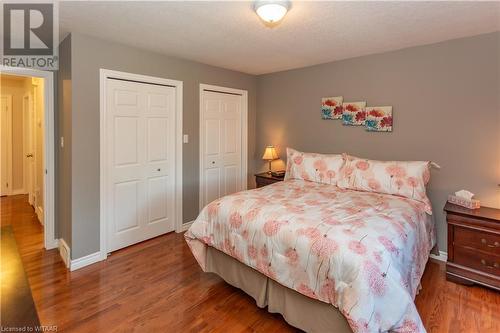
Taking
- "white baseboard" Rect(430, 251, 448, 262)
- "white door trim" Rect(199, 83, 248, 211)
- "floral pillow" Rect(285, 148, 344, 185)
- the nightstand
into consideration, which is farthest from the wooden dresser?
"white door trim" Rect(199, 83, 248, 211)

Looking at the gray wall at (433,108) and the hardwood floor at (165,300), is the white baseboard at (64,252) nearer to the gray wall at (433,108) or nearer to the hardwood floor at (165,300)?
the hardwood floor at (165,300)

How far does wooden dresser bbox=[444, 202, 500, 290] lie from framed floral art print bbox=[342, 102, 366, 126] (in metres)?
1.42

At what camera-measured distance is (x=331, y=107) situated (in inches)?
148

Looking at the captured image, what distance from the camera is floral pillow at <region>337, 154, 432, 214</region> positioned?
2686 millimetres


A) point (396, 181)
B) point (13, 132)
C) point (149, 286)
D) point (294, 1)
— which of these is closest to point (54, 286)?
point (149, 286)

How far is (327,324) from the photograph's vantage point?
66.2 inches

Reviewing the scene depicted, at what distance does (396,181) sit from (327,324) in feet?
5.58

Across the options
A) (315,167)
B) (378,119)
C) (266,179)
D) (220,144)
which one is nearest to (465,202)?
(378,119)

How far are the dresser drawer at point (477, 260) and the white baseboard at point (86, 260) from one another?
350cm

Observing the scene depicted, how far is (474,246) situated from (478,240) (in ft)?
0.21

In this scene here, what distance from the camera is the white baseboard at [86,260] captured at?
2.74 m

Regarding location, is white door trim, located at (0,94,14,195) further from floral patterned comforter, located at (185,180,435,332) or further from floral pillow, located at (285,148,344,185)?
floral pillow, located at (285,148,344,185)

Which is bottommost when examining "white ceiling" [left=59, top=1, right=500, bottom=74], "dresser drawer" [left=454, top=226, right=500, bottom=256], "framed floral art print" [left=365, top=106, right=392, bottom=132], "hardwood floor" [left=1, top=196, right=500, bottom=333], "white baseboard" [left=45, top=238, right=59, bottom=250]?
"hardwood floor" [left=1, top=196, right=500, bottom=333]

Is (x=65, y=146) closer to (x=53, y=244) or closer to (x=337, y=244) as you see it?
(x=53, y=244)
